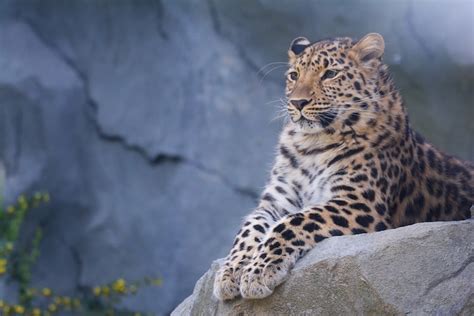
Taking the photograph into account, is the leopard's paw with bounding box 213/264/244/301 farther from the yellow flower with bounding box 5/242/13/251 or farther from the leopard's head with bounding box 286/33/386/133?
the yellow flower with bounding box 5/242/13/251

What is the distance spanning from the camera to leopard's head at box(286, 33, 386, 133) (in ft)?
22.2

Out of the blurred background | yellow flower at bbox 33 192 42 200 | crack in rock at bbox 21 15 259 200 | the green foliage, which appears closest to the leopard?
the blurred background

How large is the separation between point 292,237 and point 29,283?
20.5ft

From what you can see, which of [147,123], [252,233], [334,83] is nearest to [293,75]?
[334,83]

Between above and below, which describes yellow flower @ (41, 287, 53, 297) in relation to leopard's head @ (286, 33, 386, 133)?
below

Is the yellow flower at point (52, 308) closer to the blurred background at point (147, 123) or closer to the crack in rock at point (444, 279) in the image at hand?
the blurred background at point (147, 123)

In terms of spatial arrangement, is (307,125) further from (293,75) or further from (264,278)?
(264,278)

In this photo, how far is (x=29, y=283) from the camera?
451 inches

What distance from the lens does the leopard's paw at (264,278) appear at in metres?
5.54

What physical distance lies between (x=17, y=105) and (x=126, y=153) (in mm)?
1283

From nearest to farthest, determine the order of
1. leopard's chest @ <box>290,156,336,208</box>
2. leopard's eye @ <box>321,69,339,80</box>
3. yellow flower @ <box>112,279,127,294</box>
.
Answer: leopard's chest @ <box>290,156,336,208</box>, leopard's eye @ <box>321,69,339,80</box>, yellow flower @ <box>112,279,127,294</box>

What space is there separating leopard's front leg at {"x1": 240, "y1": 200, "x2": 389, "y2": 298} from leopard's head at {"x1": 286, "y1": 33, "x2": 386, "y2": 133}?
722 millimetres

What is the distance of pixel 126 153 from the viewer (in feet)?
37.3

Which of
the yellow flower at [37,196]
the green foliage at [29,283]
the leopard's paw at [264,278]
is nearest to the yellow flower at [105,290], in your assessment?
the green foliage at [29,283]
